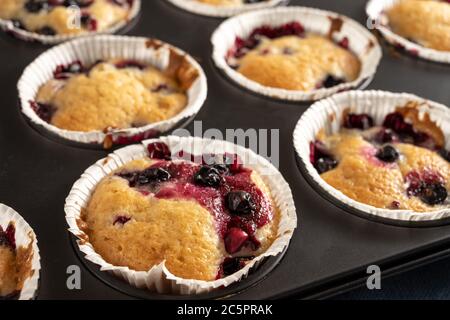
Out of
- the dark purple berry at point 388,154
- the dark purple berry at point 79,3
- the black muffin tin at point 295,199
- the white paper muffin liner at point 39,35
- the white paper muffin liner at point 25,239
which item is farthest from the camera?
the dark purple berry at point 79,3

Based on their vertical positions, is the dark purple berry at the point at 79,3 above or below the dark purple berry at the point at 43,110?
above

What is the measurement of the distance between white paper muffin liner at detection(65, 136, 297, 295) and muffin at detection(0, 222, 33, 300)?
20cm

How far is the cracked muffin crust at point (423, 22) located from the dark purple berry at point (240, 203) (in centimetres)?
179

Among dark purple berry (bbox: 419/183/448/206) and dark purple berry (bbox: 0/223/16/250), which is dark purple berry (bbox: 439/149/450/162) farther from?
dark purple berry (bbox: 0/223/16/250)

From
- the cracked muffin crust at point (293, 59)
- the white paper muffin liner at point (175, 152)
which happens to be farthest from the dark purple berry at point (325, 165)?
the cracked muffin crust at point (293, 59)

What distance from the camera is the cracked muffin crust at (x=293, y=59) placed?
327cm

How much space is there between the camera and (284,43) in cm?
353

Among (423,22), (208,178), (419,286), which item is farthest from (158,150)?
(423,22)

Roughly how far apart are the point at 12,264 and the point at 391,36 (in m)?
2.41

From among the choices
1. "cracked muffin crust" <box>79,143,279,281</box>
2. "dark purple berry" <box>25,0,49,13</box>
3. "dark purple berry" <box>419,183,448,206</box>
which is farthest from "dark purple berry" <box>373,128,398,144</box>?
"dark purple berry" <box>25,0,49,13</box>

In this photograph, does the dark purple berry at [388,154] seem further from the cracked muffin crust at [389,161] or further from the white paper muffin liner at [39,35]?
the white paper muffin liner at [39,35]

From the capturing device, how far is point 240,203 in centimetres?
247

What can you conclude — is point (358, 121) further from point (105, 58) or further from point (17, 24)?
point (17, 24)
